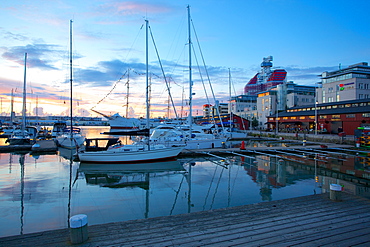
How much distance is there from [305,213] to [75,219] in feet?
24.1

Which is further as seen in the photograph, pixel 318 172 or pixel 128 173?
pixel 128 173

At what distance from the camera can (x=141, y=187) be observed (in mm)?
15680

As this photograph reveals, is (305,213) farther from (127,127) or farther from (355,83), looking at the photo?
(355,83)

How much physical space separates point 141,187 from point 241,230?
405 inches

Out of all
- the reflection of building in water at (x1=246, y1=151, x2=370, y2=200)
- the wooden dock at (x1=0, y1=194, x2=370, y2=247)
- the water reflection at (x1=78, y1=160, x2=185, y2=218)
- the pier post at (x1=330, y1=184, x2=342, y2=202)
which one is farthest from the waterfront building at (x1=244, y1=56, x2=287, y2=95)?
the wooden dock at (x1=0, y1=194, x2=370, y2=247)

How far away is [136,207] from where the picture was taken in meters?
11.7

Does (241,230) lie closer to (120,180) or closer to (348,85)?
(120,180)

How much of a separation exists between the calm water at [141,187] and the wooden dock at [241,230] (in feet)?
10.9

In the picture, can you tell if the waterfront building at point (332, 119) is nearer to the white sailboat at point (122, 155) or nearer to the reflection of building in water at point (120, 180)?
the white sailboat at point (122, 155)

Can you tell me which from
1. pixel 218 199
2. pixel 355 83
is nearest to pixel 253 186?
pixel 218 199

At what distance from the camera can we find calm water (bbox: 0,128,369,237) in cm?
1088

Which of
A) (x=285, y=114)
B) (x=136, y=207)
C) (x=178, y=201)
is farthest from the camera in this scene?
(x=285, y=114)

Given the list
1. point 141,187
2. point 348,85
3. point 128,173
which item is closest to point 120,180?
point 128,173

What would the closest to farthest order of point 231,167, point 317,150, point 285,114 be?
point 231,167, point 317,150, point 285,114
